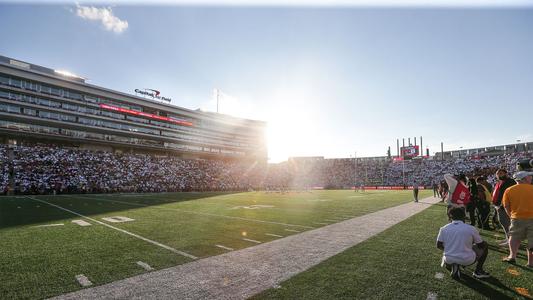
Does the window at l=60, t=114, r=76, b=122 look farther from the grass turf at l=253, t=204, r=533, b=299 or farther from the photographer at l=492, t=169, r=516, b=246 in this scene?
the photographer at l=492, t=169, r=516, b=246

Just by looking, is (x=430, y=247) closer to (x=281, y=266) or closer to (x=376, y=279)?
(x=376, y=279)

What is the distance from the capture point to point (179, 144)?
7444 cm

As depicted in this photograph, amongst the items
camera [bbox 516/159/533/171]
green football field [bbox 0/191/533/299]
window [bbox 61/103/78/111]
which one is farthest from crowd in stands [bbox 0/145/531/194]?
green football field [bbox 0/191/533/299]

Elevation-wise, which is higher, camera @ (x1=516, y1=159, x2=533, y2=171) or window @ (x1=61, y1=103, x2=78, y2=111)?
window @ (x1=61, y1=103, x2=78, y2=111)

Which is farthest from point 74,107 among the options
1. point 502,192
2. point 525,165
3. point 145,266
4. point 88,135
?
point 525,165

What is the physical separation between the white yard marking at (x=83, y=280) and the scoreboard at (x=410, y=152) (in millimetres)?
83342

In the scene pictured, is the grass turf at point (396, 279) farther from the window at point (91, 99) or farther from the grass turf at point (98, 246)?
the window at point (91, 99)

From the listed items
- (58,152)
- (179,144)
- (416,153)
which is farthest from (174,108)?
(416,153)

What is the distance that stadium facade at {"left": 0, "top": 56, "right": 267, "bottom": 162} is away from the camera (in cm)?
4853

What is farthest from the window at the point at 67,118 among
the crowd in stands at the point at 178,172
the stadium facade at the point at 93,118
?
the crowd in stands at the point at 178,172

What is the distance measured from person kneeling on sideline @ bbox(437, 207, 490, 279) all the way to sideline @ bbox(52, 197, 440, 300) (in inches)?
98.5

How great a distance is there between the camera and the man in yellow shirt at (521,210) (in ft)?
20.1

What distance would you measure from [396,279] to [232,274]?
306cm

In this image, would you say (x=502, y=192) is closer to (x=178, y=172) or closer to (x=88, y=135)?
(x=178, y=172)
